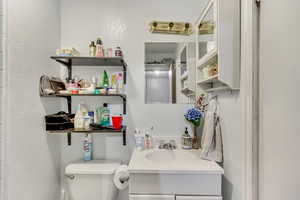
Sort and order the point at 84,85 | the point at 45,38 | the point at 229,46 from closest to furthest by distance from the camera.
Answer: the point at 229,46 → the point at 45,38 → the point at 84,85

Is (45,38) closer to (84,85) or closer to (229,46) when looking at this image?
(84,85)

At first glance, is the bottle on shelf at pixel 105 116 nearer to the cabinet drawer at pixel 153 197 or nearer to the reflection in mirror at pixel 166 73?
the reflection in mirror at pixel 166 73

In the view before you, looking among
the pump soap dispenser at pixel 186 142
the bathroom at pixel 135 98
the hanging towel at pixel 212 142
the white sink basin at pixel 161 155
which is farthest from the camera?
the pump soap dispenser at pixel 186 142

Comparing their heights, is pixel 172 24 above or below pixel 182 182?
above

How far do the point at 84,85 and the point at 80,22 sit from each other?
0.60m

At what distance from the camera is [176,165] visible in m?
1.24

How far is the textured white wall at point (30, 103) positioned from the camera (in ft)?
3.68

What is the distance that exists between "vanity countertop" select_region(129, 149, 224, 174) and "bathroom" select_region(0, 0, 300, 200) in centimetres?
7

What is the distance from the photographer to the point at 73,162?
168 cm

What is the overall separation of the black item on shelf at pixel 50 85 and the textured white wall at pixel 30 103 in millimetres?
48

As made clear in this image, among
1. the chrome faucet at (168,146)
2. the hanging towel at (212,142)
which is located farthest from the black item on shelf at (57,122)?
the hanging towel at (212,142)
